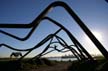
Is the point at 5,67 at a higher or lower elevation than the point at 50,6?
higher

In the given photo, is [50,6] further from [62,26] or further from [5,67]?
[5,67]

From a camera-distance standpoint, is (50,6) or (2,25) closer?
(2,25)

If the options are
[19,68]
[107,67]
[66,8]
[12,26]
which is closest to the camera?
[12,26]

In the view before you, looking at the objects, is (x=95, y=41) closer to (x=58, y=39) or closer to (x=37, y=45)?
(x=37, y=45)

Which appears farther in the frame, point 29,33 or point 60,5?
point 29,33

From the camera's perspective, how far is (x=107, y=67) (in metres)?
4.22

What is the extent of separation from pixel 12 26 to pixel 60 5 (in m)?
0.92

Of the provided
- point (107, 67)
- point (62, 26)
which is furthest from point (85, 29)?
point (62, 26)

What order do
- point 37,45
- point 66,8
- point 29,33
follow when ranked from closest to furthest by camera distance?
point 66,8, point 29,33, point 37,45

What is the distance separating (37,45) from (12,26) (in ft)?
22.6

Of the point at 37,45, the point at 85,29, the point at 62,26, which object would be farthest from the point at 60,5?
the point at 37,45

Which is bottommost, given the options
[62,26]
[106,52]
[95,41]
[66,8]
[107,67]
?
[107,67]

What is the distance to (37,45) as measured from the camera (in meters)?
9.82

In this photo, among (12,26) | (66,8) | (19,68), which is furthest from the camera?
(19,68)
